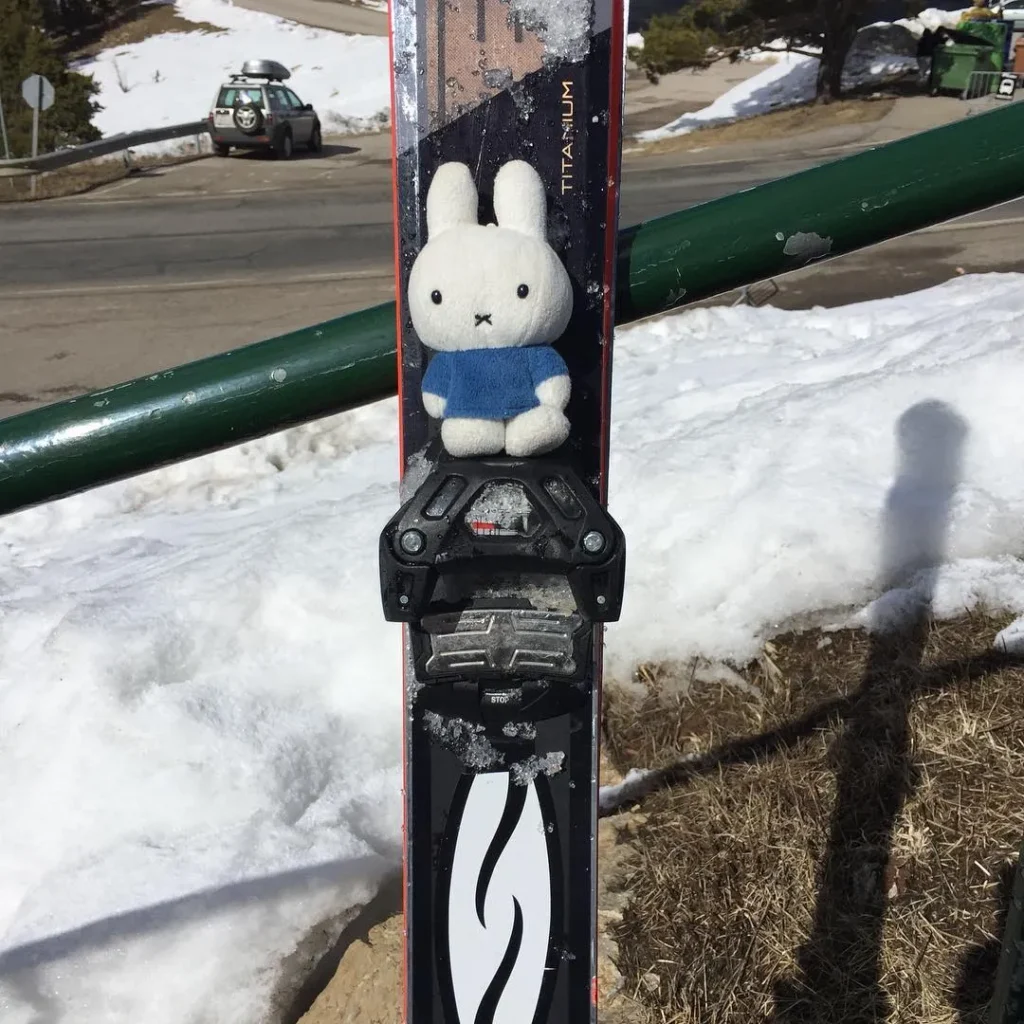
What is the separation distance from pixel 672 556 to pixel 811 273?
195 inches

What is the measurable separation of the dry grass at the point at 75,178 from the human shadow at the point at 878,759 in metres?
14.0

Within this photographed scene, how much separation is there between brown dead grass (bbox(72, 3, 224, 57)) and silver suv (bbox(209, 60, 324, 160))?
1593 centimetres

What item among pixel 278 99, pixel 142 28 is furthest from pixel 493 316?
pixel 142 28

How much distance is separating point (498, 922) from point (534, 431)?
0.69 metres

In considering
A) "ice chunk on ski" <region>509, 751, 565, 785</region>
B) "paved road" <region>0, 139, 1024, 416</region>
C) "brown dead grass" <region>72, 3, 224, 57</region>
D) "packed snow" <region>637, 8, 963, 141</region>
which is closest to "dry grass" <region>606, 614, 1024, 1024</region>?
"ice chunk on ski" <region>509, 751, 565, 785</region>

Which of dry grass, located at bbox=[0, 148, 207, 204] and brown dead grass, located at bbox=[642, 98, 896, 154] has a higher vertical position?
brown dead grass, located at bbox=[642, 98, 896, 154]

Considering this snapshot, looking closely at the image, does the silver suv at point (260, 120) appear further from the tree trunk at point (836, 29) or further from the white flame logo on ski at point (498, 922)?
the white flame logo on ski at point (498, 922)

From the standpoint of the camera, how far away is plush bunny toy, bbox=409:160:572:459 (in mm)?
835

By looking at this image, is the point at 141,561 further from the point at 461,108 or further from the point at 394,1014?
the point at 461,108

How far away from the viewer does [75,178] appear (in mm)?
14453

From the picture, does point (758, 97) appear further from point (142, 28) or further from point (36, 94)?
point (142, 28)

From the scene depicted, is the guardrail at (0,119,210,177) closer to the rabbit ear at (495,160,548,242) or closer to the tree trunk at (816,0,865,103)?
the tree trunk at (816,0,865,103)

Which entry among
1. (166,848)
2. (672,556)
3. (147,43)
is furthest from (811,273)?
(147,43)

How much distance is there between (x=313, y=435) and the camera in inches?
165
